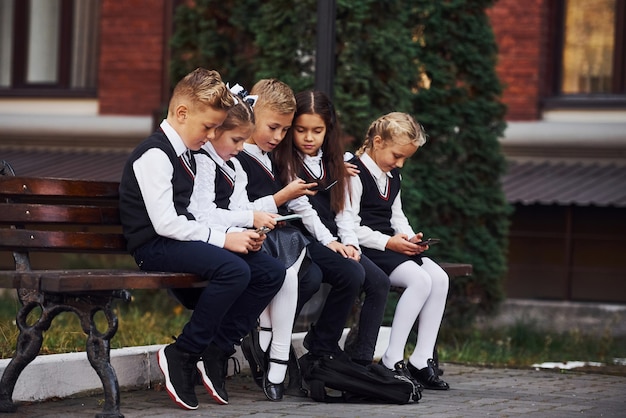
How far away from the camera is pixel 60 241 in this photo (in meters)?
5.51

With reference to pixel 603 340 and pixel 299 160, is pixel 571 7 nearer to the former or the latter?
pixel 603 340

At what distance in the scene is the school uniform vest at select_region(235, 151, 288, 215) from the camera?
6.30 meters

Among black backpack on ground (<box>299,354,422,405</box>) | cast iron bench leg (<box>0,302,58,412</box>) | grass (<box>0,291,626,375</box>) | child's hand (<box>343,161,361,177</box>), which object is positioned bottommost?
grass (<box>0,291,626,375</box>)

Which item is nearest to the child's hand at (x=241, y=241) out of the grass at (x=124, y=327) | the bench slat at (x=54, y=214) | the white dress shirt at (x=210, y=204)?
the white dress shirt at (x=210, y=204)

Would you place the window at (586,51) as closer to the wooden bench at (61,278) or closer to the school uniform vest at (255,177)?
the school uniform vest at (255,177)

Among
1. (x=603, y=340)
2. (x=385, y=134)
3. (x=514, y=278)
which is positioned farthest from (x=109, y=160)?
(x=385, y=134)

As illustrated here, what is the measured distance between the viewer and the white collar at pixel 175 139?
5.67 m

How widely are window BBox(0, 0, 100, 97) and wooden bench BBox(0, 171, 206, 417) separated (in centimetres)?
1050

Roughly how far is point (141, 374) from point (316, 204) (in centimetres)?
126

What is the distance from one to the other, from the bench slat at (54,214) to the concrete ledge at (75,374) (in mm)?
663

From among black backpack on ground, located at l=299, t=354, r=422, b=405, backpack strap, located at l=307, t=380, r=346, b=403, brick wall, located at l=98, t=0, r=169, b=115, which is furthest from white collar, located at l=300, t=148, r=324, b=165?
brick wall, located at l=98, t=0, r=169, b=115

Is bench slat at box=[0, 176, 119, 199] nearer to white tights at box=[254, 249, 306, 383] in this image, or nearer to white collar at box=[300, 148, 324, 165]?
white tights at box=[254, 249, 306, 383]

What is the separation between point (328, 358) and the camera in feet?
19.8

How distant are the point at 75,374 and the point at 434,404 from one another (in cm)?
171
